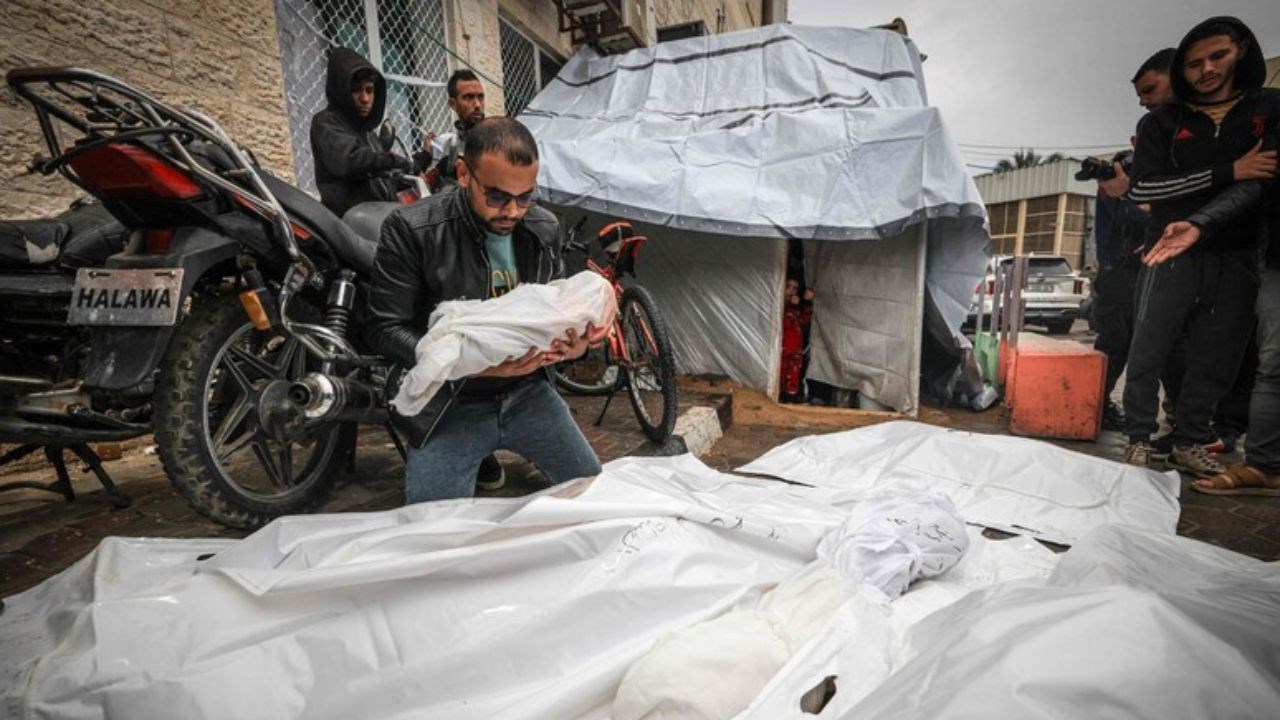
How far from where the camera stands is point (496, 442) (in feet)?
6.70

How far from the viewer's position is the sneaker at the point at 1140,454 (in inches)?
119

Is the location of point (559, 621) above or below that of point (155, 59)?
below

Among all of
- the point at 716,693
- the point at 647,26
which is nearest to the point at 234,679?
the point at 716,693

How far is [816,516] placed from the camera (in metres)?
1.96

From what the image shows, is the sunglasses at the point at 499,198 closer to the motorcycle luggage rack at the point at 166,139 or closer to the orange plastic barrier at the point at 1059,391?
the motorcycle luggage rack at the point at 166,139

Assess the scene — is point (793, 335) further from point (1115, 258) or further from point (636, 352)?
point (636, 352)

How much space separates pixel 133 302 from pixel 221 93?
2.63 metres

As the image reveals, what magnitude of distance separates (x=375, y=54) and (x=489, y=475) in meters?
4.05

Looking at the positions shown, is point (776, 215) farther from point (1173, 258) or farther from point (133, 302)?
point (133, 302)

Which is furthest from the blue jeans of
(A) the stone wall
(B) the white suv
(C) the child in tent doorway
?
(B) the white suv

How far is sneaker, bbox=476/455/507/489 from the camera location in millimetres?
2523

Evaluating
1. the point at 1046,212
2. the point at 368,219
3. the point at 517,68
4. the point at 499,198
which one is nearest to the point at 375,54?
the point at 517,68

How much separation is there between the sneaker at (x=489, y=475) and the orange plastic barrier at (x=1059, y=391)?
3.93 meters

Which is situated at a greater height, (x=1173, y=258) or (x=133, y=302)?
(x=1173, y=258)
